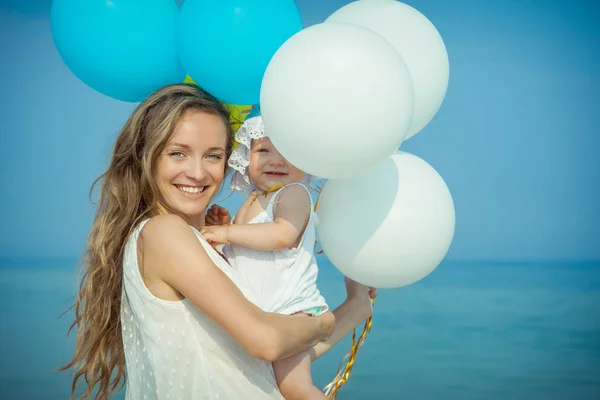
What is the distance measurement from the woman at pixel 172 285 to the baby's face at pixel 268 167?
0.09 metres

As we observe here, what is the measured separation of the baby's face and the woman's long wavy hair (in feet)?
0.29

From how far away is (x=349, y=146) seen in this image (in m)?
1.62

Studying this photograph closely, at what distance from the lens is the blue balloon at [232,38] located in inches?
72.4

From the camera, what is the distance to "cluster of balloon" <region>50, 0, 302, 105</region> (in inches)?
72.6

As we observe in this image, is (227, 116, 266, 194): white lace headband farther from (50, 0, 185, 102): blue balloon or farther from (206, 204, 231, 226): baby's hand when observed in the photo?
(50, 0, 185, 102): blue balloon

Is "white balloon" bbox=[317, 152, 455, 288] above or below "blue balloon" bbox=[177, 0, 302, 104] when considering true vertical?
below

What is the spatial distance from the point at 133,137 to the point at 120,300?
48cm

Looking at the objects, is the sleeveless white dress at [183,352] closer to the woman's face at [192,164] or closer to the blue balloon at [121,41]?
the woman's face at [192,164]

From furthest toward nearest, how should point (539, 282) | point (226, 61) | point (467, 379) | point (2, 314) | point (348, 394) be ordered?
point (539, 282)
point (2, 314)
point (467, 379)
point (348, 394)
point (226, 61)

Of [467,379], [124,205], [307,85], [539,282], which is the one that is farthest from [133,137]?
[539,282]

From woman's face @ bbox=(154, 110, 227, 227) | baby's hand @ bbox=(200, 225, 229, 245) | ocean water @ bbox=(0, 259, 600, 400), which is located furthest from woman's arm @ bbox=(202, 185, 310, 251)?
ocean water @ bbox=(0, 259, 600, 400)

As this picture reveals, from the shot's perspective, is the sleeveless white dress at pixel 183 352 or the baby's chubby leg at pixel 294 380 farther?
the baby's chubby leg at pixel 294 380

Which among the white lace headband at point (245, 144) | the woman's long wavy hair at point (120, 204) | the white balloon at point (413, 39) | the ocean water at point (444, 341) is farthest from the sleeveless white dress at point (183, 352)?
the ocean water at point (444, 341)

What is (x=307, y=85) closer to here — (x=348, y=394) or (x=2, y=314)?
(x=348, y=394)
